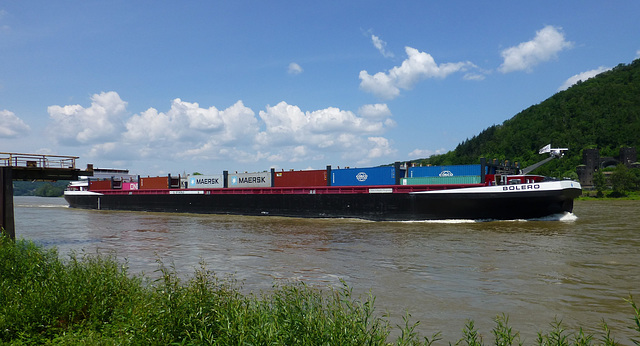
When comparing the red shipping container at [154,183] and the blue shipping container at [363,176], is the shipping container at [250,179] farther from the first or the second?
→ the red shipping container at [154,183]

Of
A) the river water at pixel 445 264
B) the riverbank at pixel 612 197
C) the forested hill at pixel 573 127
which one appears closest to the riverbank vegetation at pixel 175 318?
the river water at pixel 445 264

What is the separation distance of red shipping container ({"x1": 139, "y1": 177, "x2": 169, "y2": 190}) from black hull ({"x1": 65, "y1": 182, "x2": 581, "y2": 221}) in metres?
5.13

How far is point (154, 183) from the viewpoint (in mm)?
56094

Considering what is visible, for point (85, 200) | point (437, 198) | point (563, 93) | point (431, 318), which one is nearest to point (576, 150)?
point (563, 93)

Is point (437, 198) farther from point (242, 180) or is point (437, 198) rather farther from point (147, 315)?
point (147, 315)

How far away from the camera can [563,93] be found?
195 meters

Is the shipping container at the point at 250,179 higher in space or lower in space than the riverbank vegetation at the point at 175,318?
higher

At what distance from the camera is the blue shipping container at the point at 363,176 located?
35.8m

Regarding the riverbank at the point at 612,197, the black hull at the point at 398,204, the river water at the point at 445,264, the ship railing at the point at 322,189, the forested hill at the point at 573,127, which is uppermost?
the forested hill at the point at 573,127

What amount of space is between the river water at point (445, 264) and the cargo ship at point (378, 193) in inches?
122

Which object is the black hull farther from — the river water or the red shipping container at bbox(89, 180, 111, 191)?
the red shipping container at bbox(89, 180, 111, 191)

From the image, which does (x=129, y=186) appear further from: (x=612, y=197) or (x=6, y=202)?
(x=612, y=197)

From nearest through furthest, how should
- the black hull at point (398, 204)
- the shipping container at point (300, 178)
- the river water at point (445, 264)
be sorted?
the river water at point (445, 264)
the black hull at point (398, 204)
the shipping container at point (300, 178)

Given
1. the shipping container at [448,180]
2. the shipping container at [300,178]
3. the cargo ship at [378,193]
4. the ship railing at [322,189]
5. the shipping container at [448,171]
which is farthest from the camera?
the shipping container at [300,178]
